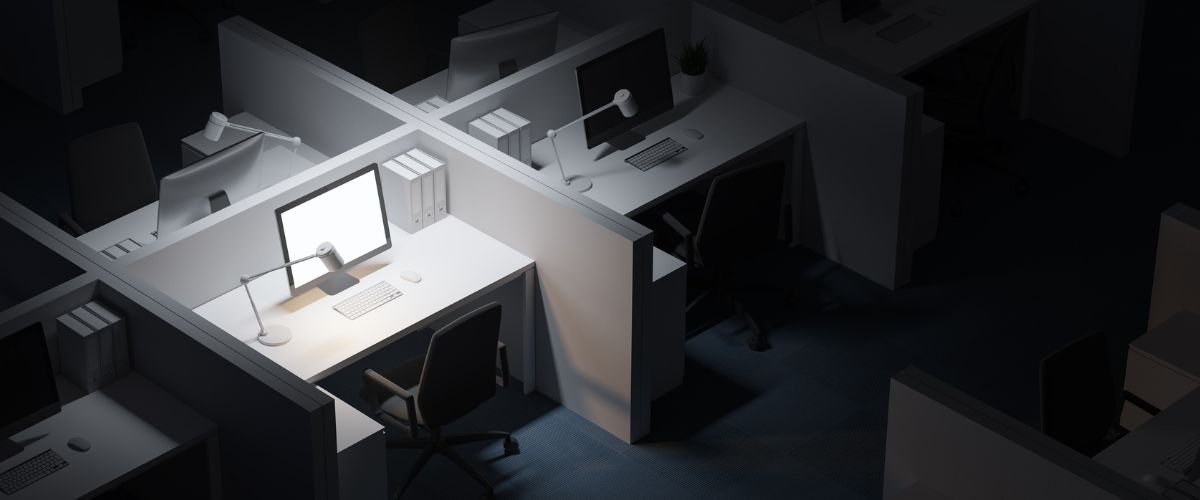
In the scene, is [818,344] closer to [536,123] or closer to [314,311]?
[536,123]

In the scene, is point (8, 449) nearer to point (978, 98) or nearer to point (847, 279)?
point (847, 279)

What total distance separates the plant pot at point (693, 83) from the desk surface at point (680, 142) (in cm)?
2

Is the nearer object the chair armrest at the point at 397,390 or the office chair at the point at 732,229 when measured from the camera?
the chair armrest at the point at 397,390

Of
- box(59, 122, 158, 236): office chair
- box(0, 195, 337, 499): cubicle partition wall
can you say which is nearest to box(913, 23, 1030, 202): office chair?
box(59, 122, 158, 236): office chair

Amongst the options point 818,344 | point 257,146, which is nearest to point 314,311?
point 257,146

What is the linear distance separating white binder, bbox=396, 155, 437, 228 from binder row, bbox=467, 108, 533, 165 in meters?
0.35

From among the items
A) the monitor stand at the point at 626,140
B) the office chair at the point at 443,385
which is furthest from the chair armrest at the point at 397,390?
the monitor stand at the point at 626,140

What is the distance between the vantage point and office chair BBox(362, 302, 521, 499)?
5805 mm

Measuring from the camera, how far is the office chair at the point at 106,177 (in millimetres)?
6844

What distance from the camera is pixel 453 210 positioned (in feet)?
21.9

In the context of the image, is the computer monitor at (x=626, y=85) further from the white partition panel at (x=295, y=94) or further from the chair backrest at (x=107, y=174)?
the chair backrest at (x=107, y=174)

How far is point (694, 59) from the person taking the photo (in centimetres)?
747

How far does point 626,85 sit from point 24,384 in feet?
9.03

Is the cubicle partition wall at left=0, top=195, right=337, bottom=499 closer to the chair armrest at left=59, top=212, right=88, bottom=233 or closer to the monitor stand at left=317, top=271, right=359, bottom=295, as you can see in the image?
the monitor stand at left=317, top=271, right=359, bottom=295
